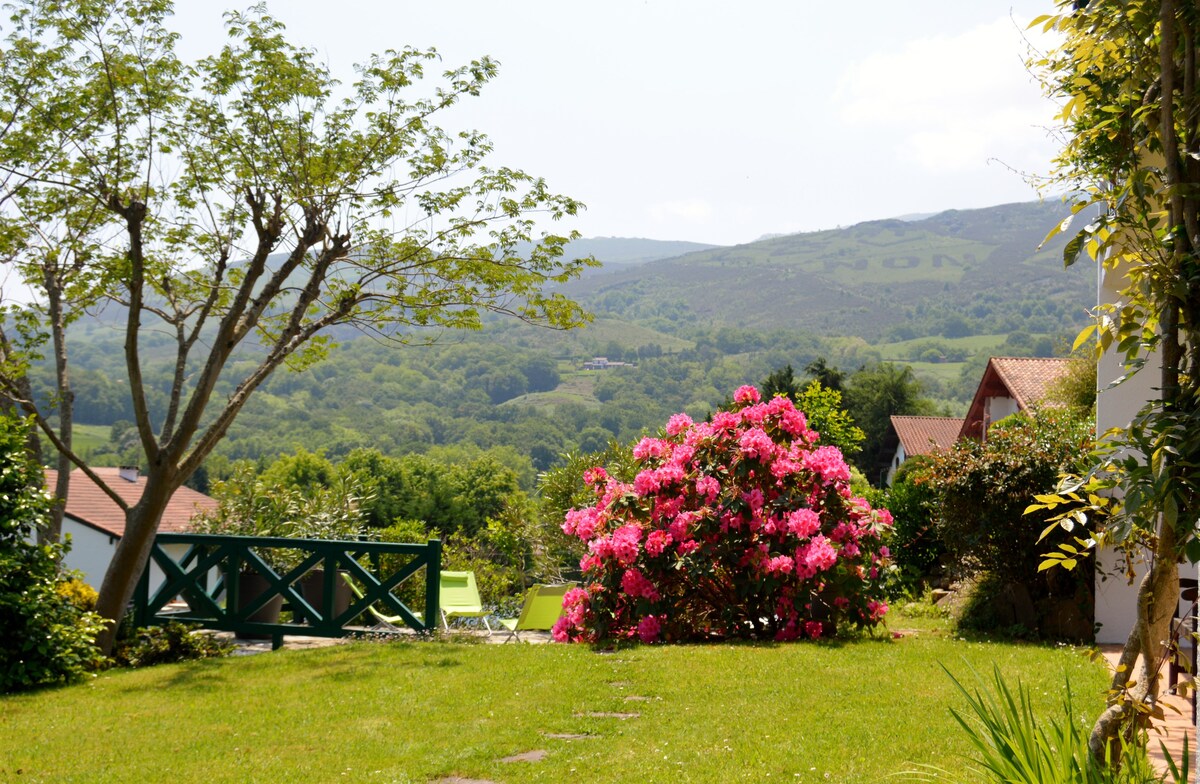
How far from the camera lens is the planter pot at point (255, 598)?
11227 mm

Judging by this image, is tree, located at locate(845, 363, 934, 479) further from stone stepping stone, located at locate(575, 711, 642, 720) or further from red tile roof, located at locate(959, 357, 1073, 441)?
stone stepping stone, located at locate(575, 711, 642, 720)

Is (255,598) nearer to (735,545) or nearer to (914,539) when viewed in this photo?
(735,545)

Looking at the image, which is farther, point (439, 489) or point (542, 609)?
point (439, 489)

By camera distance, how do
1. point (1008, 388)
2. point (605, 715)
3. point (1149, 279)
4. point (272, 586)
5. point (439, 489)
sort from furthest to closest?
point (439, 489) < point (1008, 388) < point (272, 586) < point (605, 715) < point (1149, 279)

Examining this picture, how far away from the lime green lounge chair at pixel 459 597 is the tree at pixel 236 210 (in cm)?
309

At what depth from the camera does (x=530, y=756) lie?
5.61 meters

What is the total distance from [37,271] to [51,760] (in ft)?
26.9

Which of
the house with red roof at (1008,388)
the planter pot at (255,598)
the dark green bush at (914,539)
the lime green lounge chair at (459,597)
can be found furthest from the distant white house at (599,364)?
the planter pot at (255,598)

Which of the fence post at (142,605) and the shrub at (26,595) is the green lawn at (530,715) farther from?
the fence post at (142,605)

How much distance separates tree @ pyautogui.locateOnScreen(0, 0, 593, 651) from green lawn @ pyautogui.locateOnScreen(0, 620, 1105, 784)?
9.10 ft

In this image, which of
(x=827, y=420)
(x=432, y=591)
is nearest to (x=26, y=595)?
(x=432, y=591)

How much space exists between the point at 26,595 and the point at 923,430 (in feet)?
125

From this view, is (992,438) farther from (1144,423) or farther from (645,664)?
(1144,423)

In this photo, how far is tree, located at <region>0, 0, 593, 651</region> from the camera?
34.7 ft
